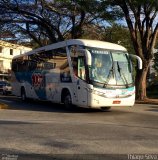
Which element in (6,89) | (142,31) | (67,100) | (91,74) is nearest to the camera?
(91,74)

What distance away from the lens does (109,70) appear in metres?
18.6

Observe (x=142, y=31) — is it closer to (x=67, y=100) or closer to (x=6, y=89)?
(x=67, y=100)

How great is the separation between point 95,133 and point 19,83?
16.9 meters

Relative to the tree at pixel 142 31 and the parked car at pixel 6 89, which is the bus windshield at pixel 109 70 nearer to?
the tree at pixel 142 31

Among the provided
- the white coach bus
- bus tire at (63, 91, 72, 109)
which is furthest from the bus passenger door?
bus tire at (63, 91, 72, 109)

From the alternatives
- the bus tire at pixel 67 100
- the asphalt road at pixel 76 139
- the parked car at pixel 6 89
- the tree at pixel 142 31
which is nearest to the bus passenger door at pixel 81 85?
the bus tire at pixel 67 100

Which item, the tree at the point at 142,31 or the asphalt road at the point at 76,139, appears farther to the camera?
the tree at the point at 142,31

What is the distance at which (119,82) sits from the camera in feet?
61.3

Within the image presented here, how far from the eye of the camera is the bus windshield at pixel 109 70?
1833cm

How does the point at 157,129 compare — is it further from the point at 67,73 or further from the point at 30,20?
the point at 30,20

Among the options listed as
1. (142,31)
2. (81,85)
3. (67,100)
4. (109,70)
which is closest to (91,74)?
(81,85)

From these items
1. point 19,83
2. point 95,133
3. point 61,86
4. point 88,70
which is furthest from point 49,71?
point 95,133

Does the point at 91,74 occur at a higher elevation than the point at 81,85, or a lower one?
higher

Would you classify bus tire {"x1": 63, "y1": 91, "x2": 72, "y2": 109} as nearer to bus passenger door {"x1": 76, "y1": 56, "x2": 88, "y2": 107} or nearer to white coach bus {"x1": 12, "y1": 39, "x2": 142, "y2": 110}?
white coach bus {"x1": 12, "y1": 39, "x2": 142, "y2": 110}
